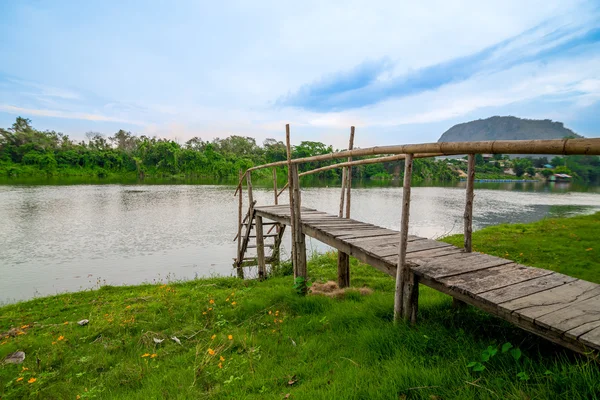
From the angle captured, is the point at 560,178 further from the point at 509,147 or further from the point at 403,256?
the point at 509,147

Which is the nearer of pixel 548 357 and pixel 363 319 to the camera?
pixel 548 357

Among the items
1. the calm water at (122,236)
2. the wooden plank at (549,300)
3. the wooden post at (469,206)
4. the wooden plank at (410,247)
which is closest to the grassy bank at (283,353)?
the wooden plank at (549,300)

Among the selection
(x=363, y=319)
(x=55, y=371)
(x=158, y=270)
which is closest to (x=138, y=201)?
(x=158, y=270)

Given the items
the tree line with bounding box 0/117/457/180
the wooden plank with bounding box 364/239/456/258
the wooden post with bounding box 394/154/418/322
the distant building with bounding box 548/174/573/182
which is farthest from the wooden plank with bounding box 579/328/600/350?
the distant building with bounding box 548/174/573/182

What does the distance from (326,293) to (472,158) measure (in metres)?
2.79

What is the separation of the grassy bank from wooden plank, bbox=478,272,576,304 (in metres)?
0.31

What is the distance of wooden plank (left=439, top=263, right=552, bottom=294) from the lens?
237cm

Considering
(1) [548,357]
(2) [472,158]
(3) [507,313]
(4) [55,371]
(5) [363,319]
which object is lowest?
(4) [55,371]

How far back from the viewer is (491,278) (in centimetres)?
258

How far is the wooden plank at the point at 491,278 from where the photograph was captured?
2.37 meters

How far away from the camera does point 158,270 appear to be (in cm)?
977

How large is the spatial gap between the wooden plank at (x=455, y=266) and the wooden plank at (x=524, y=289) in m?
0.38

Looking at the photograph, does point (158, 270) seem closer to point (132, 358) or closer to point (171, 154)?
point (132, 358)

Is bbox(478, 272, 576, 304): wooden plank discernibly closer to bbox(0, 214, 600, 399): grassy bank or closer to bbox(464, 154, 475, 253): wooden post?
bbox(0, 214, 600, 399): grassy bank
